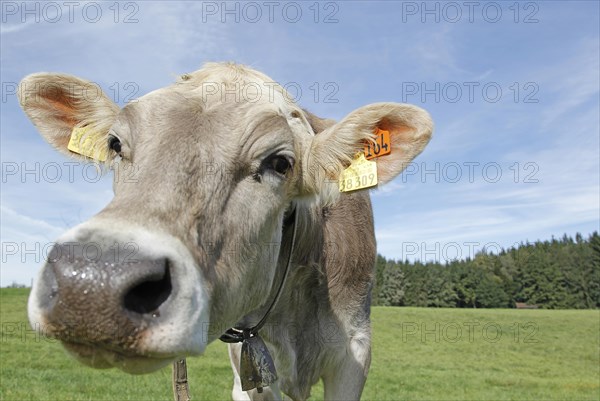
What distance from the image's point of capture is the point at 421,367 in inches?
949

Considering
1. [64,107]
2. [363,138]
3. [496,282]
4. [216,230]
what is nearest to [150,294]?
[216,230]

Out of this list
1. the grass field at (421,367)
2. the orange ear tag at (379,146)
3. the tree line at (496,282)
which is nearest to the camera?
the orange ear tag at (379,146)

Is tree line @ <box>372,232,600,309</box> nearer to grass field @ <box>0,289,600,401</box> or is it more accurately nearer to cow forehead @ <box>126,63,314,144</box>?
grass field @ <box>0,289,600,401</box>

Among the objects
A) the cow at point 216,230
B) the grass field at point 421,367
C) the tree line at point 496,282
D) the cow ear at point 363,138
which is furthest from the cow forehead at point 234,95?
the tree line at point 496,282

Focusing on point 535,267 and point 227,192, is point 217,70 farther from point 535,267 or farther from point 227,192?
point 535,267

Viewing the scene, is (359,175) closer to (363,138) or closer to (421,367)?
(363,138)

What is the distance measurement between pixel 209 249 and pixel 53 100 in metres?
2.38

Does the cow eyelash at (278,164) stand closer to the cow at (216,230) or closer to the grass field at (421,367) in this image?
the cow at (216,230)

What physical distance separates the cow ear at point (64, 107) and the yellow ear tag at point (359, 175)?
1748 mm

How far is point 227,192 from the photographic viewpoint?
9.71ft

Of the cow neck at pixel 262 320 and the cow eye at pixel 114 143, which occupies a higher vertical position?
the cow eye at pixel 114 143

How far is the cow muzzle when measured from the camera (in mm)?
2137

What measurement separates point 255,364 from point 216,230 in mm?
1654

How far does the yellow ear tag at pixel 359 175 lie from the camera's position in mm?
4015
